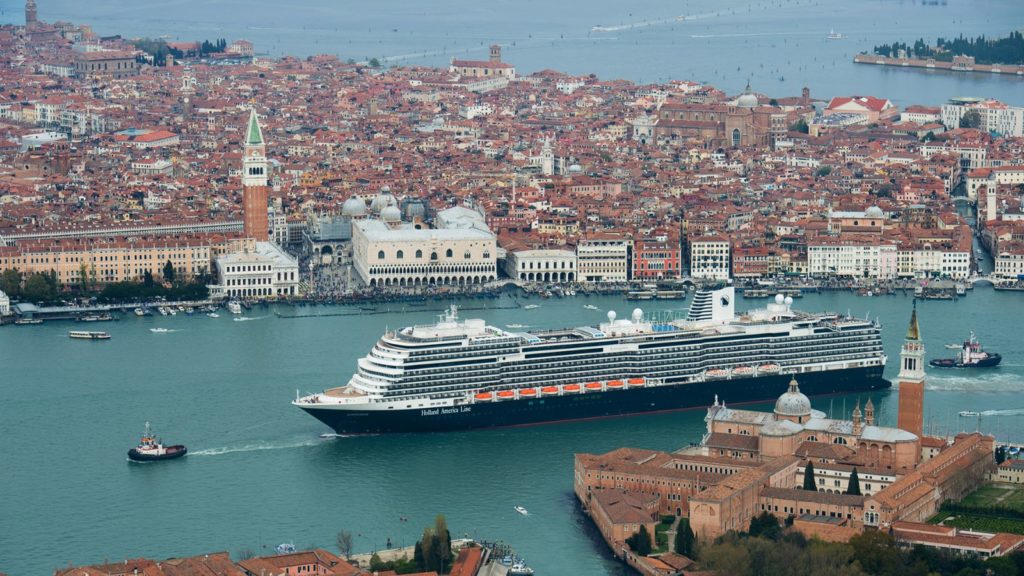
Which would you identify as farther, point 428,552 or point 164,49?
point 164,49

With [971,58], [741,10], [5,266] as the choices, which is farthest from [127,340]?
[741,10]

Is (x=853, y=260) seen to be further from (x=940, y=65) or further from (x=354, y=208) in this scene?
(x=940, y=65)

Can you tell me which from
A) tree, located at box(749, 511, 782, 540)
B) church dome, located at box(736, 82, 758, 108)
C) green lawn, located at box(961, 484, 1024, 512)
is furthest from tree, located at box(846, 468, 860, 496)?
church dome, located at box(736, 82, 758, 108)

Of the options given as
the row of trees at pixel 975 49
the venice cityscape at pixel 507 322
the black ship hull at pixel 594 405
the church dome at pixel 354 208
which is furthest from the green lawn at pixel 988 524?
the row of trees at pixel 975 49

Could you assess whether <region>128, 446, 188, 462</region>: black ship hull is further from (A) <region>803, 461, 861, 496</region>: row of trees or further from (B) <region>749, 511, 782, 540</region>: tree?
(A) <region>803, 461, 861, 496</region>: row of trees

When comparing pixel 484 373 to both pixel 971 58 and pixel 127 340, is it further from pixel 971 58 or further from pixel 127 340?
pixel 971 58

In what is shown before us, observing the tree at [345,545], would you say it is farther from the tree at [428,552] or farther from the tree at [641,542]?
the tree at [641,542]

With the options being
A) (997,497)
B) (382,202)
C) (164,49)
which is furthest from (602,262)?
(164,49)
